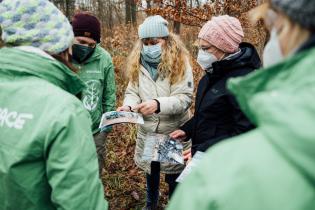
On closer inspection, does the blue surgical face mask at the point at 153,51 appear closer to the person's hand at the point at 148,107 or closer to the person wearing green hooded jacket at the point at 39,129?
the person's hand at the point at 148,107

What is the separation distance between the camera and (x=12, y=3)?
77.9 inches

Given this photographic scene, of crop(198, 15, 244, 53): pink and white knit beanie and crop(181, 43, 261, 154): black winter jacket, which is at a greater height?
crop(198, 15, 244, 53): pink and white knit beanie

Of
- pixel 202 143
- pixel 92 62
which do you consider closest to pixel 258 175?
pixel 202 143

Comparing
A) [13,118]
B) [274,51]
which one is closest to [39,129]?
[13,118]

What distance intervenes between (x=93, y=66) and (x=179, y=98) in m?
1.00

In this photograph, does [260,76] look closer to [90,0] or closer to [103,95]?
[103,95]

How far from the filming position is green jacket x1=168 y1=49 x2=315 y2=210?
0.84 meters

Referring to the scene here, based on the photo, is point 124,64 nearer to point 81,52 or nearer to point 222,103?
point 81,52

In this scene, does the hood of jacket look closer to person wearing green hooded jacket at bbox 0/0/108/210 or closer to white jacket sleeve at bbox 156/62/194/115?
person wearing green hooded jacket at bbox 0/0/108/210

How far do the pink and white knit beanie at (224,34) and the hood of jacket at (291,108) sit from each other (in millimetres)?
2035

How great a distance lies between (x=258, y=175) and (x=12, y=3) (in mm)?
1619

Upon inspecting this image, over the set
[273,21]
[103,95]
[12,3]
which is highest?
[273,21]

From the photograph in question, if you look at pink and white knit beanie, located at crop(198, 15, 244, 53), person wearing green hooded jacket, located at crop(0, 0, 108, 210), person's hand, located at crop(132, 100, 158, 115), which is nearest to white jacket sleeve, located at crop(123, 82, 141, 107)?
person's hand, located at crop(132, 100, 158, 115)

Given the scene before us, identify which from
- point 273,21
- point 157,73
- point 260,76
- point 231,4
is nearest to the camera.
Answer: point 260,76
